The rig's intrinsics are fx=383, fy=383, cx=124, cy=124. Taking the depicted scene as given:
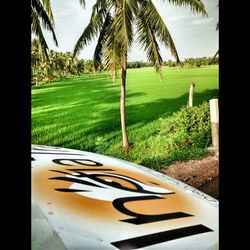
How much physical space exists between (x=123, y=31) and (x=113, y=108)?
80 centimetres

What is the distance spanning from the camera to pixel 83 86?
12.6ft

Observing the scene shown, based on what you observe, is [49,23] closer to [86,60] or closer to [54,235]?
[86,60]

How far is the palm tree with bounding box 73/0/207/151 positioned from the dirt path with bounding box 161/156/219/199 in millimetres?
884

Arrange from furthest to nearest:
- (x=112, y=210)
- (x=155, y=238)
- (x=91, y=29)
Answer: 1. (x=91, y=29)
2. (x=112, y=210)
3. (x=155, y=238)

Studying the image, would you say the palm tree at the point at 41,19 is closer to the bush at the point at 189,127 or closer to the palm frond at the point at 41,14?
the palm frond at the point at 41,14

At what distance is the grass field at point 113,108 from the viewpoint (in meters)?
3.73

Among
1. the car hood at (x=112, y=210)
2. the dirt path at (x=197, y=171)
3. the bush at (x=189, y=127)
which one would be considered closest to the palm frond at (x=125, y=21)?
the bush at (x=189, y=127)

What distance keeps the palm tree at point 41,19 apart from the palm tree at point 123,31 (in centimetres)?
42

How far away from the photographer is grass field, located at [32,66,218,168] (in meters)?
3.73

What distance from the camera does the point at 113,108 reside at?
399cm

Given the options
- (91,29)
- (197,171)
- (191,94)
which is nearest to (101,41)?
(91,29)

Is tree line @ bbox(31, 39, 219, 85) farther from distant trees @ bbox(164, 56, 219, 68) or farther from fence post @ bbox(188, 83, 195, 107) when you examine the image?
fence post @ bbox(188, 83, 195, 107)

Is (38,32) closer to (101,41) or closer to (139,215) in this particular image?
(101,41)
